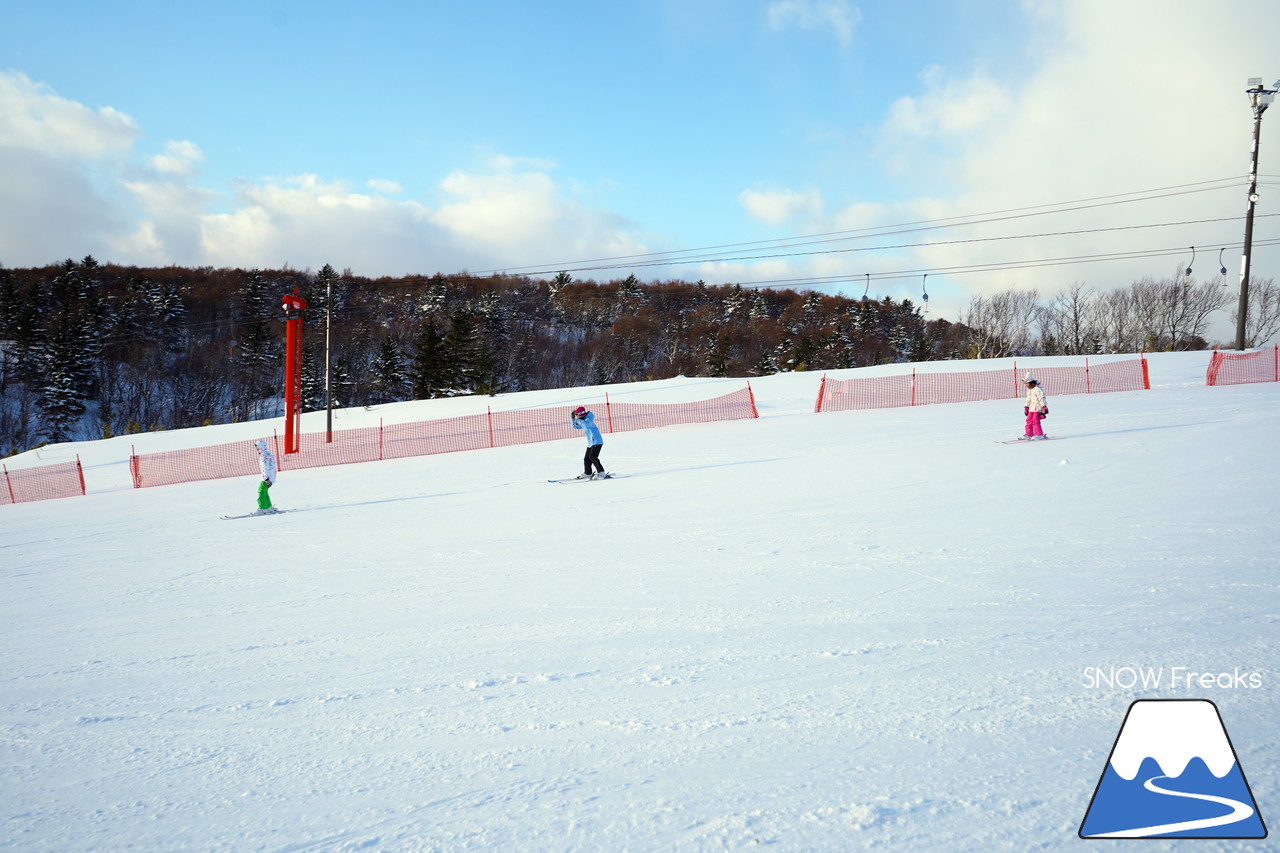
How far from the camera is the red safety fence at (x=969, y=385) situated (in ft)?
92.3

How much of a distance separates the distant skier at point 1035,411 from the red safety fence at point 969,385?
38.2 ft

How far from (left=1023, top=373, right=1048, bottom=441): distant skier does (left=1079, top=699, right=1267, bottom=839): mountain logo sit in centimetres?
1451

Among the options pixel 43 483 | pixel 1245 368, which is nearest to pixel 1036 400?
pixel 1245 368

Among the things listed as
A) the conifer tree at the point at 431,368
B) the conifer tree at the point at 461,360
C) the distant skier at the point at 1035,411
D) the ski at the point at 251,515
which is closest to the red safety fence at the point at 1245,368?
the distant skier at the point at 1035,411

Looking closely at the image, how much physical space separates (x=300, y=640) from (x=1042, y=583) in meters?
5.97

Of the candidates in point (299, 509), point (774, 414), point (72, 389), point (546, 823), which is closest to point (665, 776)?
point (546, 823)

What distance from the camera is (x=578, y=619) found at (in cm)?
542

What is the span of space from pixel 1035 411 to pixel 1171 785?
1495 centimetres

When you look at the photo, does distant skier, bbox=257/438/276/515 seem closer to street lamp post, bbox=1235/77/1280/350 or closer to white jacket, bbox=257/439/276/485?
white jacket, bbox=257/439/276/485

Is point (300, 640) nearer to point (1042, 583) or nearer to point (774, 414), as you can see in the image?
point (1042, 583)

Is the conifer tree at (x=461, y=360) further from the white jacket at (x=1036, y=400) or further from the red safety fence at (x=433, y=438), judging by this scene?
the white jacket at (x=1036, y=400)

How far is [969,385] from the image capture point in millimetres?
29891

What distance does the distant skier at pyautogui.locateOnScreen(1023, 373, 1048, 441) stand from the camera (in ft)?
51.3

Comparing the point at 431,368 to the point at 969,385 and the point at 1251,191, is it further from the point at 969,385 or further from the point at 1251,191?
the point at 1251,191
